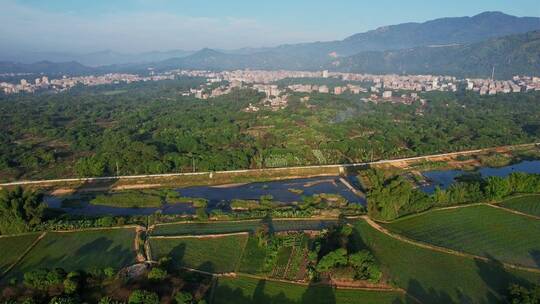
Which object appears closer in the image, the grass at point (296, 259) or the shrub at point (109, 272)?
the shrub at point (109, 272)

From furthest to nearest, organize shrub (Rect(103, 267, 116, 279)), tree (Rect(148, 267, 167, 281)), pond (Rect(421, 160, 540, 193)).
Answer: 1. pond (Rect(421, 160, 540, 193))
2. shrub (Rect(103, 267, 116, 279))
3. tree (Rect(148, 267, 167, 281))

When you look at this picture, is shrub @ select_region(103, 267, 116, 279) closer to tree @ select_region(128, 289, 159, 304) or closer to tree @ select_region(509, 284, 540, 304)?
tree @ select_region(128, 289, 159, 304)

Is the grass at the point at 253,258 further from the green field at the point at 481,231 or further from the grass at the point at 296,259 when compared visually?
the green field at the point at 481,231

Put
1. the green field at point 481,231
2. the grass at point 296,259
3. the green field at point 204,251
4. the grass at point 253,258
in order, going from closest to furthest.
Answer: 1. the grass at point 296,259
2. the grass at point 253,258
3. the green field at point 204,251
4. the green field at point 481,231

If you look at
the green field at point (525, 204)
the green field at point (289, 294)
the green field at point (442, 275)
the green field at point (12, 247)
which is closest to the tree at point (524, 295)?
the green field at point (442, 275)

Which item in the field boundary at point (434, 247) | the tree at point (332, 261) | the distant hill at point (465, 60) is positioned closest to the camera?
the tree at point (332, 261)

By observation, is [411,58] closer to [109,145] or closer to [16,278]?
[109,145]

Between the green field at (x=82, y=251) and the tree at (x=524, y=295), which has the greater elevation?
the tree at (x=524, y=295)

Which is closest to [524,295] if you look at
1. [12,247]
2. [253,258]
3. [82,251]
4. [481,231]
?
[481,231]

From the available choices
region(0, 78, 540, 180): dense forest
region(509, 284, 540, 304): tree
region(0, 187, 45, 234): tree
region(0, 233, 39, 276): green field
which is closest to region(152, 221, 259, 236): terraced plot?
region(0, 233, 39, 276): green field
